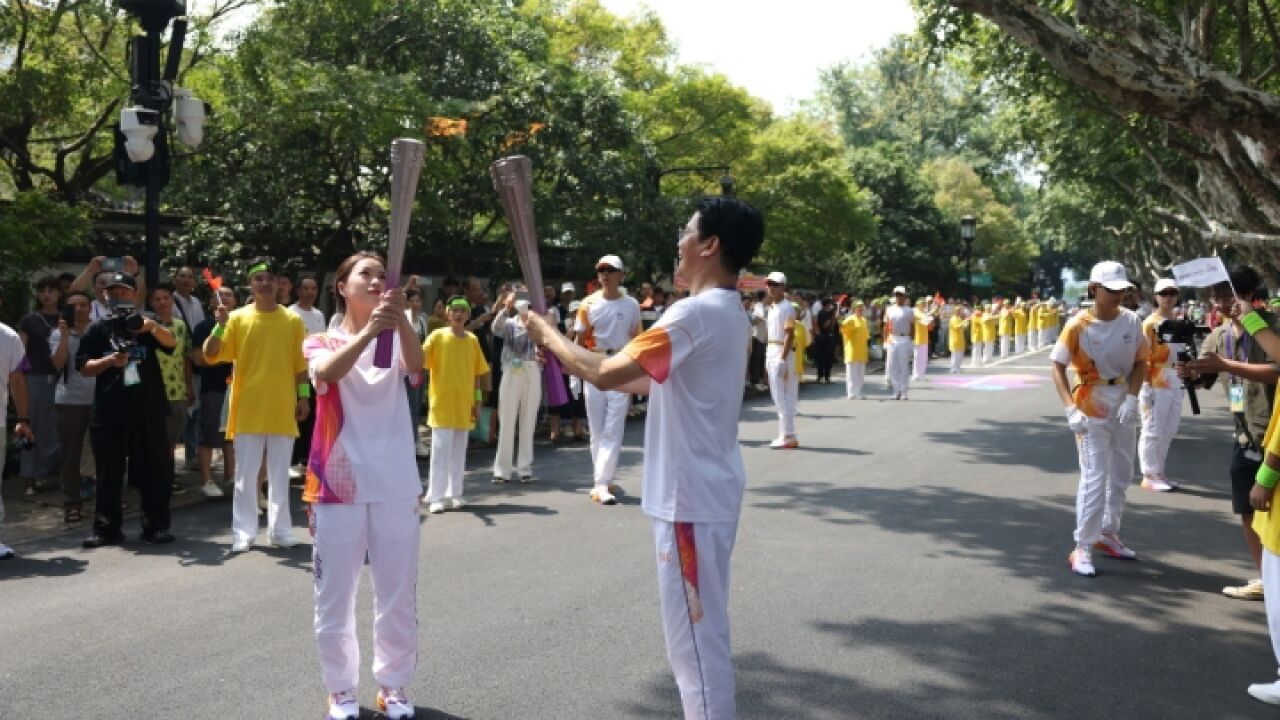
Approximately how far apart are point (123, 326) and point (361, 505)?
396cm

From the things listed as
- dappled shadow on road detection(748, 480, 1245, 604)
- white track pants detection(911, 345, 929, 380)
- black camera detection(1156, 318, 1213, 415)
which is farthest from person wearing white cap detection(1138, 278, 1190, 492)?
white track pants detection(911, 345, 929, 380)

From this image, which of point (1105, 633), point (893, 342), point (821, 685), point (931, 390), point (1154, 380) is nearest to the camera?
point (821, 685)

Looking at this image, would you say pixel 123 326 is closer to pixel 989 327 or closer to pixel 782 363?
pixel 782 363

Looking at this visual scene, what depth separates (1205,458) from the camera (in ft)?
39.8

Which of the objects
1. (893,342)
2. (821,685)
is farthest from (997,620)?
(893,342)

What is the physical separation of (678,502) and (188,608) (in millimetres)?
3693

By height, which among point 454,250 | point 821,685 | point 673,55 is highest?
point 673,55

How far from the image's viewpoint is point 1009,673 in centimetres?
493

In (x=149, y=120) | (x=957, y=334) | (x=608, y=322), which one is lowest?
(x=608, y=322)

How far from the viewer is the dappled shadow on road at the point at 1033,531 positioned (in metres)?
6.63

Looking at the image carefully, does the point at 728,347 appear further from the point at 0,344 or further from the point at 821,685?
the point at 0,344

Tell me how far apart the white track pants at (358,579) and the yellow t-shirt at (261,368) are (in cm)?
324

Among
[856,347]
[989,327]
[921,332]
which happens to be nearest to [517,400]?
[856,347]

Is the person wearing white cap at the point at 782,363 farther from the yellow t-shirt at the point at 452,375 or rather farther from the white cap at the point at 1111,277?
the white cap at the point at 1111,277
